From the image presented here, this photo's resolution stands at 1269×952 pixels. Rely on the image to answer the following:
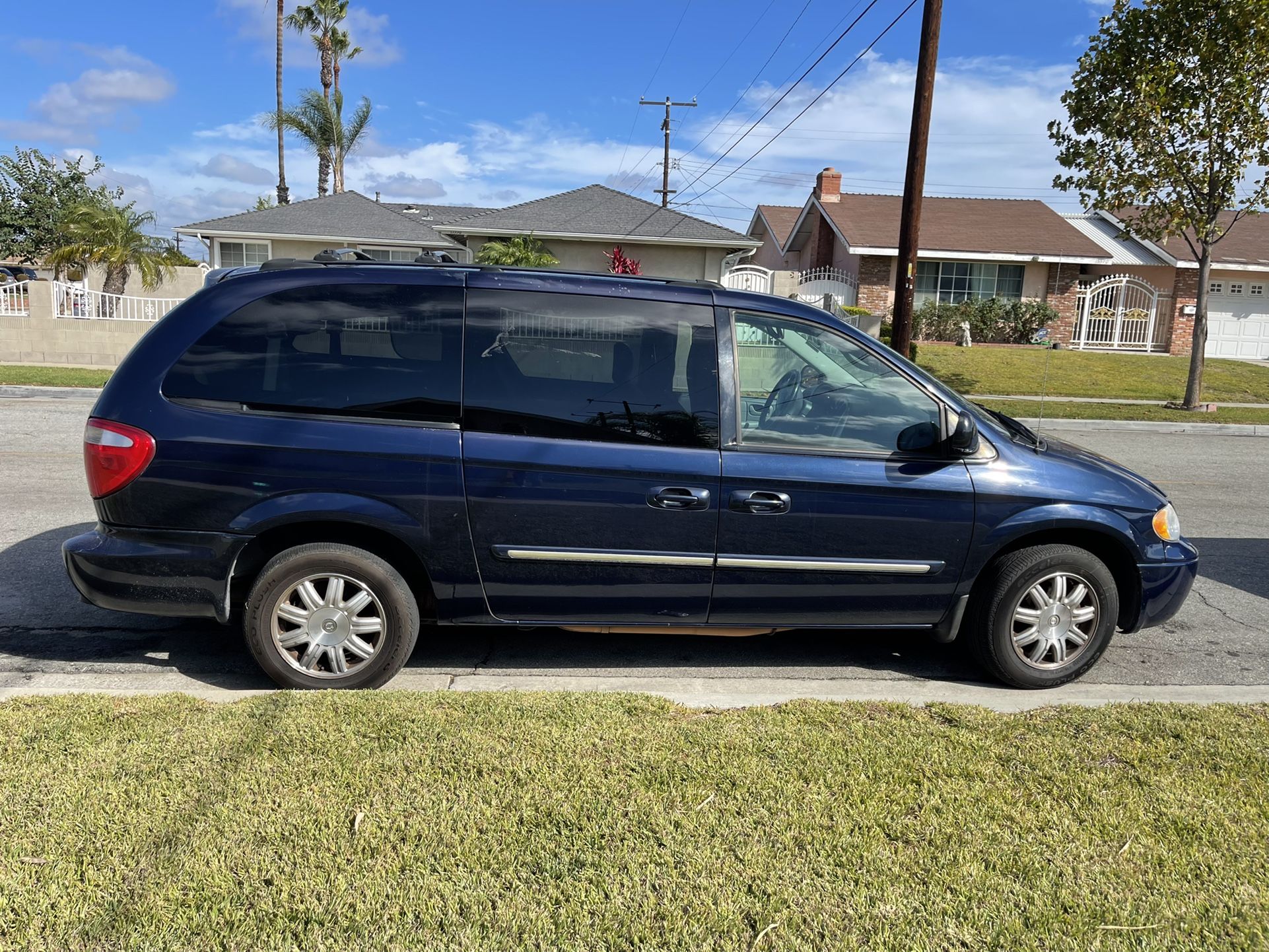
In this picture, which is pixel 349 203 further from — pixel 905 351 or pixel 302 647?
pixel 302 647

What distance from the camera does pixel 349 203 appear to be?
28812 millimetres

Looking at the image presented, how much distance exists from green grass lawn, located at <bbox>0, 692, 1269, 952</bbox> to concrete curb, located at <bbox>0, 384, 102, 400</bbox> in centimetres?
1331

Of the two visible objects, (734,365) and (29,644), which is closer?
(734,365)

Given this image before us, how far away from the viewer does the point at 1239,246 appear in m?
31.8

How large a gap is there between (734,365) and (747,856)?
7.08ft

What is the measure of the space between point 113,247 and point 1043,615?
2550 centimetres

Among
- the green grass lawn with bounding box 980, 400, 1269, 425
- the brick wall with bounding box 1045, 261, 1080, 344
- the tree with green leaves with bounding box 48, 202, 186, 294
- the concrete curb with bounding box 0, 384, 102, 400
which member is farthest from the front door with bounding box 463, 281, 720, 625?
the brick wall with bounding box 1045, 261, 1080, 344

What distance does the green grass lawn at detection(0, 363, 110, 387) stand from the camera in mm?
16062

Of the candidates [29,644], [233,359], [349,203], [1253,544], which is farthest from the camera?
[349,203]

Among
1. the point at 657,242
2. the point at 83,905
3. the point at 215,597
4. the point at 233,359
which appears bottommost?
the point at 83,905

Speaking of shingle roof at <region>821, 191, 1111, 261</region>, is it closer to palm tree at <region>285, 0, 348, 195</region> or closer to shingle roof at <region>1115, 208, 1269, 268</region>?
shingle roof at <region>1115, 208, 1269, 268</region>

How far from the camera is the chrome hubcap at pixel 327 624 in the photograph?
4203 mm

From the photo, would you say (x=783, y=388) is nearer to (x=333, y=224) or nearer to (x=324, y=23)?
(x=333, y=224)

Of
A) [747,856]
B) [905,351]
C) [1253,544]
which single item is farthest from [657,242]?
[747,856]
